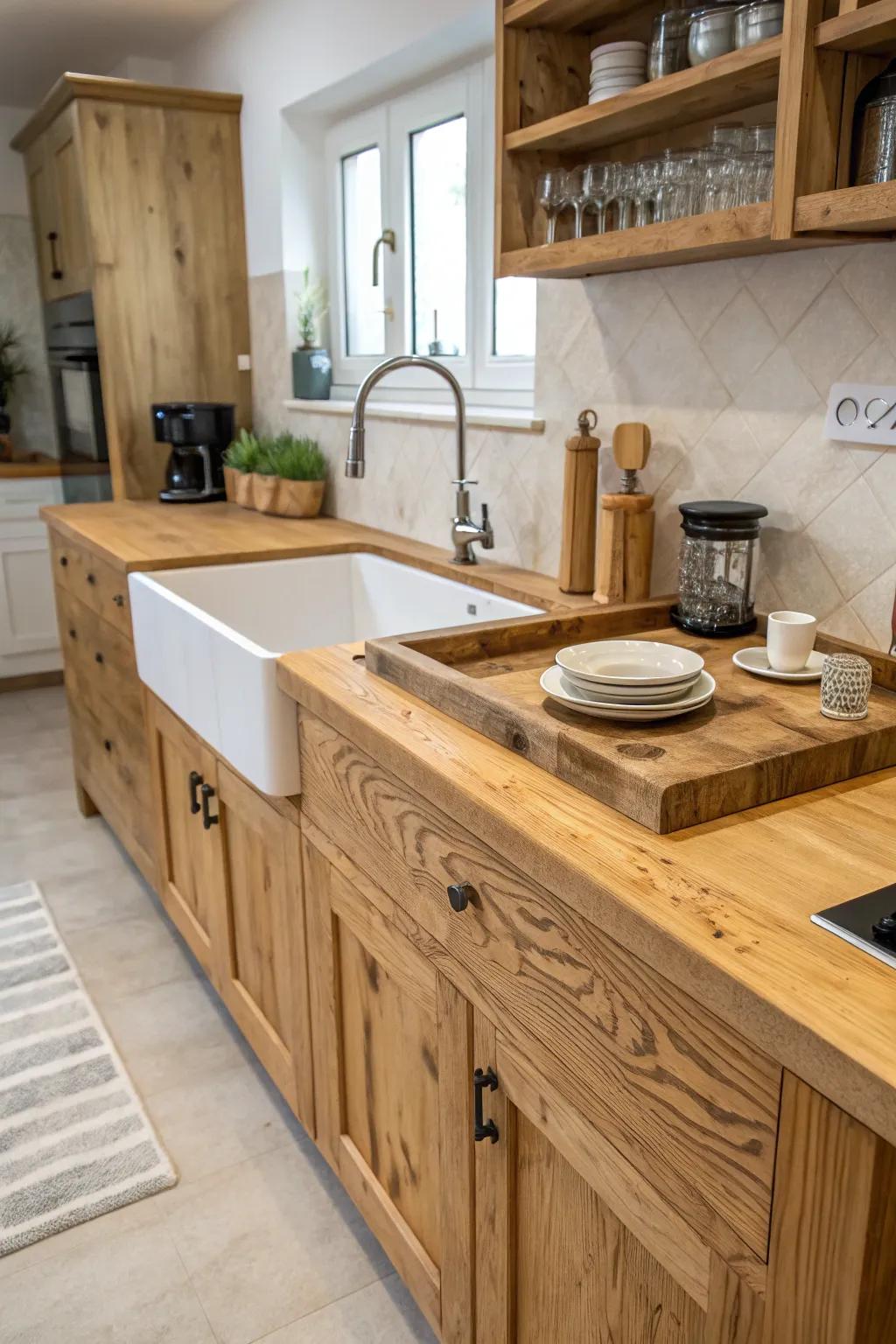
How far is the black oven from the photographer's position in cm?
346

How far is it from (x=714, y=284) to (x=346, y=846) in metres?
0.97

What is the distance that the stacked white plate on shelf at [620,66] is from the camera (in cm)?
144

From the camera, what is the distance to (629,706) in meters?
1.08

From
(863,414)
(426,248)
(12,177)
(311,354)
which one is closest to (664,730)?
(863,414)

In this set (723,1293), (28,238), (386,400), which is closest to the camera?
(723,1293)

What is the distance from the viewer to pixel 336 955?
1461mm

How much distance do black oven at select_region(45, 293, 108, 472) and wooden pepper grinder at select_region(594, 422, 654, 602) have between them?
2275mm

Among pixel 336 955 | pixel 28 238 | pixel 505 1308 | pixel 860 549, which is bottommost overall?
pixel 505 1308

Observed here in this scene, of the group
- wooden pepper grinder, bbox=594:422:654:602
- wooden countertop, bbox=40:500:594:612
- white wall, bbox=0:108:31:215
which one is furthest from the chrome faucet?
white wall, bbox=0:108:31:215

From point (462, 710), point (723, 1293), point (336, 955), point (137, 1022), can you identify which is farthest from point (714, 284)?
point (137, 1022)

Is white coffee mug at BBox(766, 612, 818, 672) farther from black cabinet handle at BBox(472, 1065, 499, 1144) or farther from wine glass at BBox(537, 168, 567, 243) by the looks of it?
wine glass at BBox(537, 168, 567, 243)

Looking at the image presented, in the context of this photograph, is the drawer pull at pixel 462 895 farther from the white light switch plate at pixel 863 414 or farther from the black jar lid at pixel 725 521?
the white light switch plate at pixel 863 414

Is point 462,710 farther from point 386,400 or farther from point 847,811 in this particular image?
point 386,400

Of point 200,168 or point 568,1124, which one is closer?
point 568,1124
